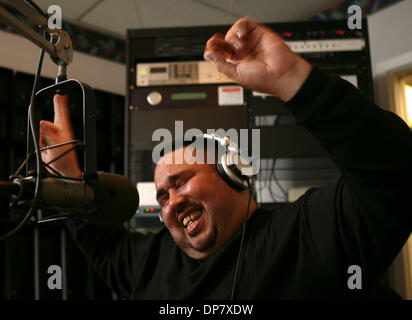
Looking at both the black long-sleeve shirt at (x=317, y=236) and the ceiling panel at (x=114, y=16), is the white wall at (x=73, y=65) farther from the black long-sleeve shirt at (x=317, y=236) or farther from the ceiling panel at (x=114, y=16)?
the black long-sleeve shirt at (x=317, y=236)

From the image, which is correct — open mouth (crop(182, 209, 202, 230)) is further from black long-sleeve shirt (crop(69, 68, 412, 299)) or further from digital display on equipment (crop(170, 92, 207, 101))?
digital display on equipment (crop(170, 92, 207, 101))

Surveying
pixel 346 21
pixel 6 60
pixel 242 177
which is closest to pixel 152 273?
pixel 242 177

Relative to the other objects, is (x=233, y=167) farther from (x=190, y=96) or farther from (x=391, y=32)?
(x=391, y=32)

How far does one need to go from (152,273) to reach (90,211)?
700mm

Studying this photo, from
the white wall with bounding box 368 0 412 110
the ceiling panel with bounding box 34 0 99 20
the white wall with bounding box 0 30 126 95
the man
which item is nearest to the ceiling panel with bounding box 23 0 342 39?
the ceiling panel with bounding box 34 0 99 20

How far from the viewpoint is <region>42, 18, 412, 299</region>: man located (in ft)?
2.08

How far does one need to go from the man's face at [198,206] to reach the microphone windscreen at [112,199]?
1.42ft

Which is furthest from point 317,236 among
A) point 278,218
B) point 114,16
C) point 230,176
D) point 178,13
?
point 114,16

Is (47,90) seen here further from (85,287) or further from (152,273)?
(85,287)

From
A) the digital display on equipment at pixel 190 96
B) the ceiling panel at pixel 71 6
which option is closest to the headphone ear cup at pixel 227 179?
the digital display on equipment at pixel 190 96

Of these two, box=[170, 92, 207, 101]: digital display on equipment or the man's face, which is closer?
the man's face

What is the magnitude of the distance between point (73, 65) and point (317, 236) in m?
2.80

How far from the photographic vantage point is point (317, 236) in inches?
35.2
